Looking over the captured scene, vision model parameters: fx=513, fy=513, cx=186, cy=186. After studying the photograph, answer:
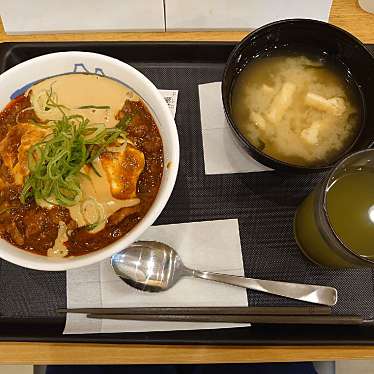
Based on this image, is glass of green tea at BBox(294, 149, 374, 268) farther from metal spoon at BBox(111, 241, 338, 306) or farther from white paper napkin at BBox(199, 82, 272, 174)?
white paper napkin at BBox(199, 82, 272, 174)

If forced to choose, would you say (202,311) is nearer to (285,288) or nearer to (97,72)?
(285,288)

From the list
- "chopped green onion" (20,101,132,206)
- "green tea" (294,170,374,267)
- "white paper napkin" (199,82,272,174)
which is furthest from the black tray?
"chopped green onion" (20,101,132,206)

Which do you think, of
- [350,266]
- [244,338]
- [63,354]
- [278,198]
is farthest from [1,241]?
[350,266]

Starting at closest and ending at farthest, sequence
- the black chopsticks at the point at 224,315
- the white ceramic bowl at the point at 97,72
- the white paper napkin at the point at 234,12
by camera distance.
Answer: the white ceramic bowl at the point at 97,72 → the black chopsticks at the point at 224,315 → the white paper napkin at the point at 234,12

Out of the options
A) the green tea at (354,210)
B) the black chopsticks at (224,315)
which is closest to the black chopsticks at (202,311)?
the black chopsticks at (224,315)

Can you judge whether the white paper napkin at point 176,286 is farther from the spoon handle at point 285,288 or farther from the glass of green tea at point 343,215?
the glass of green tea at point 343,215
